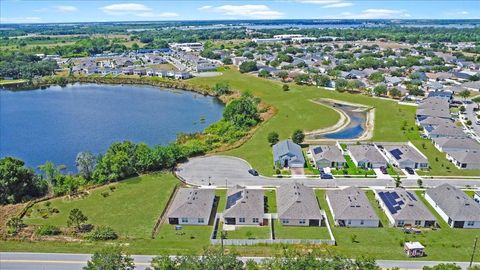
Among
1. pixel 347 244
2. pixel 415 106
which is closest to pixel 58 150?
pixel 347 244

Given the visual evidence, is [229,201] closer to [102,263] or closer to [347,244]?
[347,244]

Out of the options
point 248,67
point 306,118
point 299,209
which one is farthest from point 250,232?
point 248,67

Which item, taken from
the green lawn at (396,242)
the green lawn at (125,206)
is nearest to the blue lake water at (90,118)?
the green lawn at (125,206)

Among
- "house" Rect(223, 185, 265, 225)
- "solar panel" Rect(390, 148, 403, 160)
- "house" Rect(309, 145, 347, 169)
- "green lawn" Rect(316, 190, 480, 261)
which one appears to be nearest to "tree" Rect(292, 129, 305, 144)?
"house" Rect(309, 145, 347, 169)

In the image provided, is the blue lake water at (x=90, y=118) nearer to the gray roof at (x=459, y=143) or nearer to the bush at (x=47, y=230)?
the bush at (x=47, y=230)

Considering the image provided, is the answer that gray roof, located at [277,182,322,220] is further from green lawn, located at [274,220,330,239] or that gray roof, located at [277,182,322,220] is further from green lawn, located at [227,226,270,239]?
green lawn, located at [227,226,270,239]

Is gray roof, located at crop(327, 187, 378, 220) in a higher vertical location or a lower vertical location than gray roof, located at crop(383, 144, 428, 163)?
lower
